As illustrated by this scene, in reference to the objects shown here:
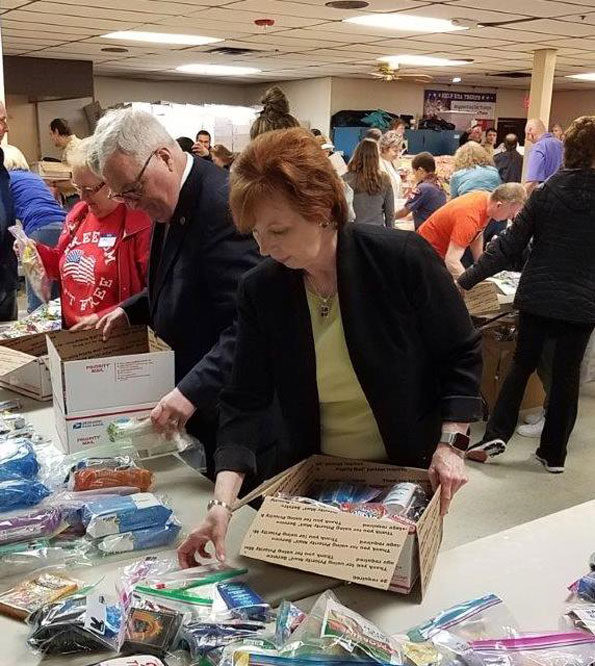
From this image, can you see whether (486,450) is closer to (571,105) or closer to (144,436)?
(144,436)

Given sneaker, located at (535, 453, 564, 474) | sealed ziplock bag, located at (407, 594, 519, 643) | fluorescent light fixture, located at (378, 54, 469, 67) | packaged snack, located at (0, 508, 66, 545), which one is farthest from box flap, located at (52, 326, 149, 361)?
fluorescent light fixture, located at (378, 54, 469, 67)

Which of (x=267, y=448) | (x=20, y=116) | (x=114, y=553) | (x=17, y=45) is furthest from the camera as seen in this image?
(x=20, y=116)

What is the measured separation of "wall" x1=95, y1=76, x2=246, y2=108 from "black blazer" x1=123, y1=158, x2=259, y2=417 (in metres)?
11.4

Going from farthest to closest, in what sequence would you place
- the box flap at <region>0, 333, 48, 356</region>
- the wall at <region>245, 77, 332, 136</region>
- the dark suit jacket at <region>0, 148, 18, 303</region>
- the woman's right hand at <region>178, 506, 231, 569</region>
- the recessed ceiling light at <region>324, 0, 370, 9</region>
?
1. the wall at <region>245, 77, 332, 136</region>
2. the recessed ceiling light at <region>324, 0, 370, 9</region>
3. the dark suit jacket at <region>0, 148, 18, 303</region>
4. the box flap at <region>0, 333, 48, 356</region>
5. the woman's right hand at <region>178, 506, 231, 569</region>

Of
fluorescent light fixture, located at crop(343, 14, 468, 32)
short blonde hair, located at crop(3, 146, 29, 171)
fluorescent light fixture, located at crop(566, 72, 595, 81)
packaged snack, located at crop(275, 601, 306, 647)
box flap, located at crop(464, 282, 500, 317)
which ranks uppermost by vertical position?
fluorescent light fixture, located at crop(343, 14, 468, 32)

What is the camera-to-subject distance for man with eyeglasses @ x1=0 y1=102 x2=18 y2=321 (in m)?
2.87

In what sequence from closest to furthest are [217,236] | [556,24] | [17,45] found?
[217,236] → [556,24] → [17,45]

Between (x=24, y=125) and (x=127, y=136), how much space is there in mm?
10077

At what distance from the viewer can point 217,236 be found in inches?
68.2

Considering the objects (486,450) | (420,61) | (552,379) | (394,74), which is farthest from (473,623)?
(394,74)

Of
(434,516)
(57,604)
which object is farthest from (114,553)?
(434,516)

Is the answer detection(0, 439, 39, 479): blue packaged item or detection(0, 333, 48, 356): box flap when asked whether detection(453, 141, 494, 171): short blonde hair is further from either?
detection(0, 439, 39, 479): blue packaged item

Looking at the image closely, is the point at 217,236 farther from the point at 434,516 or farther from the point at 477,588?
the point at 477,588

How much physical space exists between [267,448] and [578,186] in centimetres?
221
